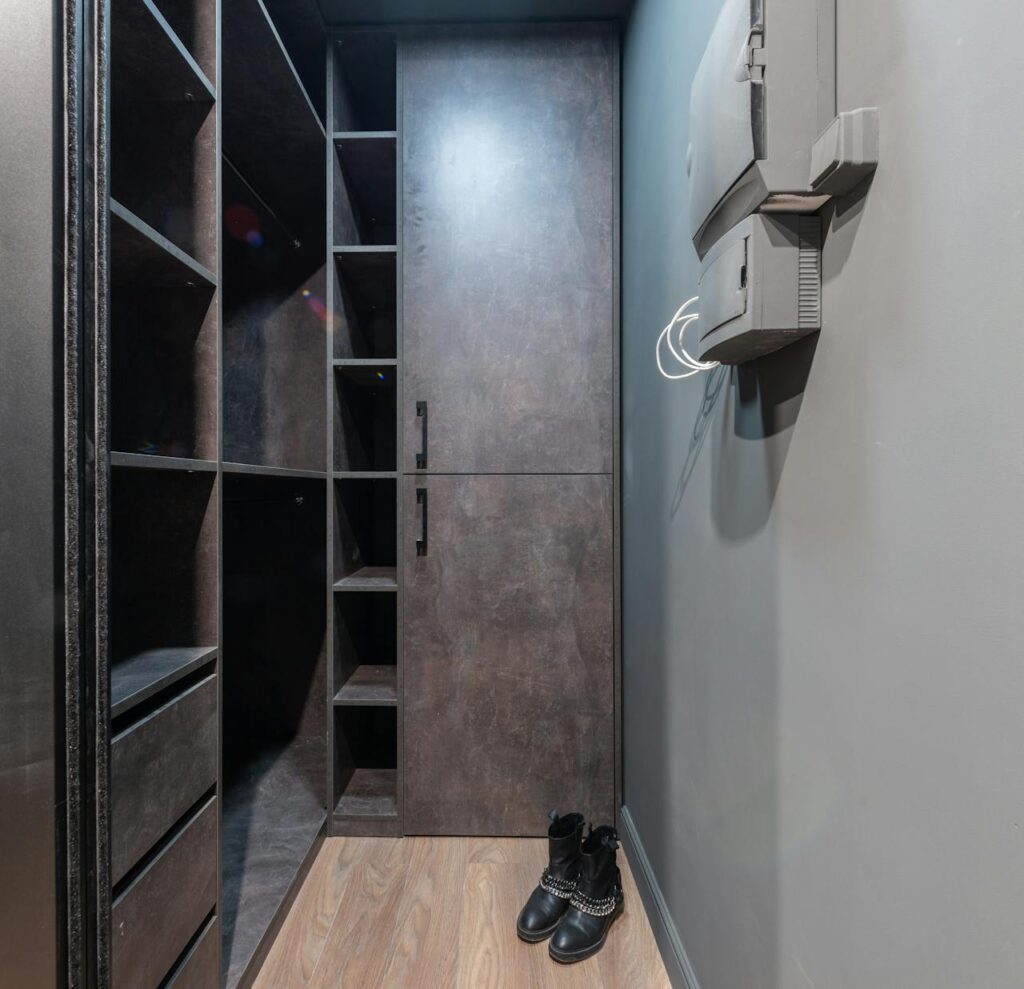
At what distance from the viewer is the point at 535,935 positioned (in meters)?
1.33

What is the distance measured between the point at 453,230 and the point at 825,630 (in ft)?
4.83

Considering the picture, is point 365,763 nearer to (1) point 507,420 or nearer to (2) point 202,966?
(2) point 202,966

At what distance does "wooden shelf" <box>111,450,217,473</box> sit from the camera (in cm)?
81

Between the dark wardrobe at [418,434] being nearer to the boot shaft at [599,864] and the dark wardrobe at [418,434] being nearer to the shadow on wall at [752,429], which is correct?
the boot shaft at [599,864]

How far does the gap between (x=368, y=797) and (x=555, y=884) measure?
66 centimetres

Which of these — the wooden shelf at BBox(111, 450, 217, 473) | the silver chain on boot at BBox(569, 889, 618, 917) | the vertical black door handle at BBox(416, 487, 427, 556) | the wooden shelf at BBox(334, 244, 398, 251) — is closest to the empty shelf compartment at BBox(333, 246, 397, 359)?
the wooden shelf at BBox(334, 244, 398, 251)

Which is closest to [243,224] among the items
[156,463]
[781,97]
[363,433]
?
[363,433]

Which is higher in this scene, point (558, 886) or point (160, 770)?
point (160, 770)

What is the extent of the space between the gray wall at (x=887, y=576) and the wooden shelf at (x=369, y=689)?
958 millimetres

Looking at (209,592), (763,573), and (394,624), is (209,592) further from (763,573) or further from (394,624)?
(394,624)

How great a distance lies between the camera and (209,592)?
3.51 feet

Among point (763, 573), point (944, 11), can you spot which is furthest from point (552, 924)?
point (944, 11)

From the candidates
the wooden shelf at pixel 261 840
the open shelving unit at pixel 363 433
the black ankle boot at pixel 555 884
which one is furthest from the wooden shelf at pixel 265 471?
the black ankle boot at pixel 555 884

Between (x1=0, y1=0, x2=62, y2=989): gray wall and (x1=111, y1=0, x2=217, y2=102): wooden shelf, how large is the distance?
27 cm
